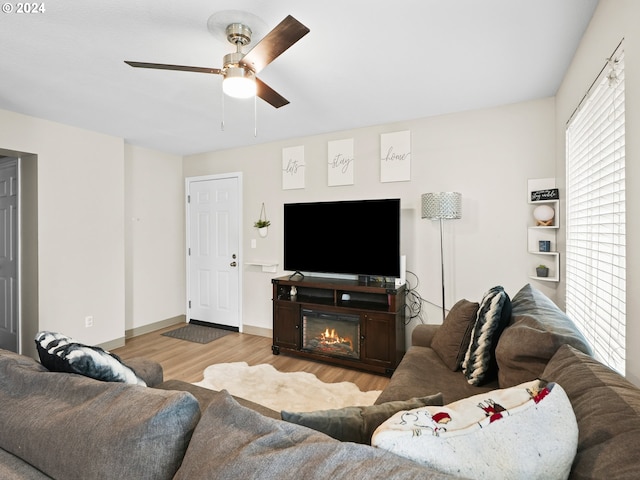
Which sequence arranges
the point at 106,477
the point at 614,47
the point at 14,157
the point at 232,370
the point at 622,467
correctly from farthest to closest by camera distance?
the point at 14,157, the point at 232,370, the point at 614,47, the point at 106,477, the point at 622,467

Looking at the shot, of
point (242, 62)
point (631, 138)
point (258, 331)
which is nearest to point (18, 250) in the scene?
point (258, 331)

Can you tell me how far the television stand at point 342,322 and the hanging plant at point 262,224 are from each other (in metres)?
0.82

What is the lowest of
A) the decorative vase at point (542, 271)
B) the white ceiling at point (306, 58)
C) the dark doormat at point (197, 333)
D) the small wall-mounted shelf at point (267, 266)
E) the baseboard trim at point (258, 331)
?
the dark doormat at point (197, 333)

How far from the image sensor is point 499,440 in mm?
680

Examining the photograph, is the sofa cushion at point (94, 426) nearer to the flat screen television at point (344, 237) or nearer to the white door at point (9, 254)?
the flat screen television at point (344, 237)

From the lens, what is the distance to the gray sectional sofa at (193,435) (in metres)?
0.66

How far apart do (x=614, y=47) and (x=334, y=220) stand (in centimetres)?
241

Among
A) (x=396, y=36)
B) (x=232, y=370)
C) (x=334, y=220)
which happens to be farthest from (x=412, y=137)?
(x=232, y=370)

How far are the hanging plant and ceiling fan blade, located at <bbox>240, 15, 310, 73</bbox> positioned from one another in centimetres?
244

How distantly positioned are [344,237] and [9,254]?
364cm

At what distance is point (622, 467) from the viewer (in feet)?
2.11

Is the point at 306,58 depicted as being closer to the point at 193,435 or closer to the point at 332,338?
the point at 193,435

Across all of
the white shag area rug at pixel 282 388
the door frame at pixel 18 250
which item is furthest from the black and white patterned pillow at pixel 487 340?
the door frame at pixel 18 250

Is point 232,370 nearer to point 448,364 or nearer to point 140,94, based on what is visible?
point 448,364
